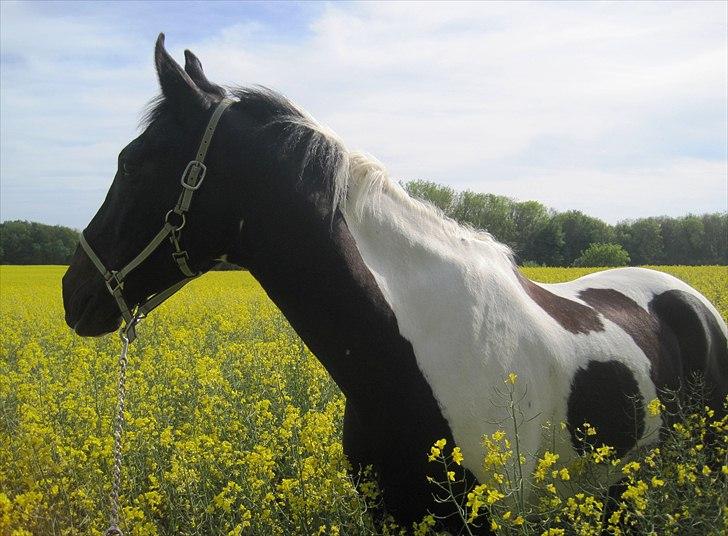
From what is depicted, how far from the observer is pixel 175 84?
2.27 metres

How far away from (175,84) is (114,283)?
776 mm

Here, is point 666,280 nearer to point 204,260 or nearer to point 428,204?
point 428,204

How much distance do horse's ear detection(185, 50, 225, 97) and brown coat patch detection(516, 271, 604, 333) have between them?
1.44 meters

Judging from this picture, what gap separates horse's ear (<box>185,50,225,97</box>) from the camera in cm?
240

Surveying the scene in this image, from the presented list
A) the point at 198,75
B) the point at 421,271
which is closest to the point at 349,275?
the point at 421,271

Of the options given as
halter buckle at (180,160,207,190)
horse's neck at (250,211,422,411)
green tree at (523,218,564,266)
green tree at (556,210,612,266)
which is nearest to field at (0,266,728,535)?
horse's neck at (250,211,422,411)

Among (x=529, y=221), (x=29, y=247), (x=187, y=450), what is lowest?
(x=29, y=247)

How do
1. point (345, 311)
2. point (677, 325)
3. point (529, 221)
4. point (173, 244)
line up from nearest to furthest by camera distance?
1. point (345, 311)
2. point (173, 244)
3. point (677, 325)
4. point (529, 221)

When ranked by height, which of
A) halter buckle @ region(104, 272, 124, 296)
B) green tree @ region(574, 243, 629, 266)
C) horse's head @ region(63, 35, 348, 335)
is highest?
green tree @ region(574, 243, 629, 266)

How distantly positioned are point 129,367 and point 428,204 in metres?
4.91

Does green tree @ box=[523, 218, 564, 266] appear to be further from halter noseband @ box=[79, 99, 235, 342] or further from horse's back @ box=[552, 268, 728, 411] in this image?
halter noseband @ box=[79, 99, 235, 342]

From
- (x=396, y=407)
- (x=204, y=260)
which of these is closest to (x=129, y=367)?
(x=204, y=260)

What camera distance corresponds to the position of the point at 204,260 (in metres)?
2.31

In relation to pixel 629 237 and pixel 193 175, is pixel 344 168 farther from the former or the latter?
pixel 629 237
